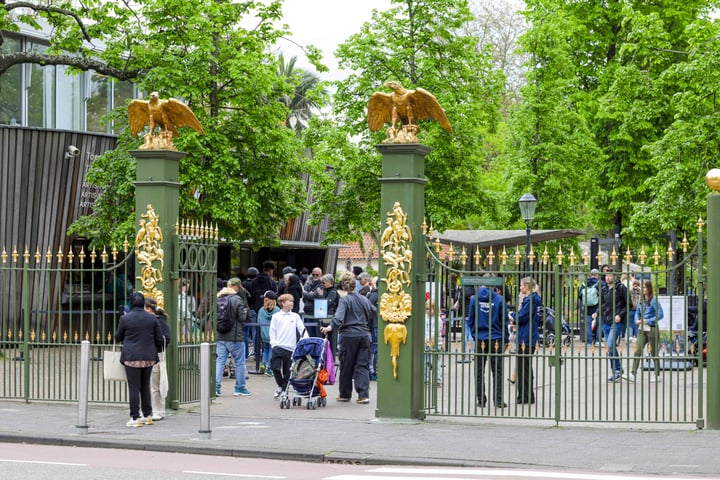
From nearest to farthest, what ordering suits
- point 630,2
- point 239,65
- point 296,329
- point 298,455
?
point 298,455 < point 296,329 < point 239,65 < point 630,2

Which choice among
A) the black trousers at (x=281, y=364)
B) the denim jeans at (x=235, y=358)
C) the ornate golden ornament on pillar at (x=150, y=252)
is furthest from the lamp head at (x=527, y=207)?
the ornate golden ornament on pillar at (x=150, y=252)

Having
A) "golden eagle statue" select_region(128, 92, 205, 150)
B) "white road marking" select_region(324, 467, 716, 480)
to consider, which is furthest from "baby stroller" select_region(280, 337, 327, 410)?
"white road marking" select_region(324, 467, 716, 480)

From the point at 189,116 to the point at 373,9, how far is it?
1617 centimetres

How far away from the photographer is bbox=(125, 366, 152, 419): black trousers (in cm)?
1394

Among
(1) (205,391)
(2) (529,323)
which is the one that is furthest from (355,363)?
(1) (205,391)

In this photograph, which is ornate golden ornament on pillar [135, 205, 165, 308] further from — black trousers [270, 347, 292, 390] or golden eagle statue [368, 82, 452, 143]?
golden eagle statue [368, 82, 452, 143]

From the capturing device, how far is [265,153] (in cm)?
2630

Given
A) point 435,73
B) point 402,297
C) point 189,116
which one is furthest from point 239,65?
point 402,297

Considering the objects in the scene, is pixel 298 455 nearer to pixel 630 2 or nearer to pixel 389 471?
pixel 389 471

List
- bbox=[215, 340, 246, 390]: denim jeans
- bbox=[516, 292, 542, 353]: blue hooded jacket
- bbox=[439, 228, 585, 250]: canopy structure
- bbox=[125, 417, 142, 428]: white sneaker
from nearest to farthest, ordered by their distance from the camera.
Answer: bbox=[125, 417, 142, 428]: white sneaker
bbox=[516, 292, 542, 353]: blue hooded jacket
bbox=[215, 340, 246, 390]: denim jeans
bbox=[439, 228, 585, 250]: canopy structure

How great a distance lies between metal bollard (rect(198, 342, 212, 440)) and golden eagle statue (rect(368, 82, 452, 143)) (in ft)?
11.8

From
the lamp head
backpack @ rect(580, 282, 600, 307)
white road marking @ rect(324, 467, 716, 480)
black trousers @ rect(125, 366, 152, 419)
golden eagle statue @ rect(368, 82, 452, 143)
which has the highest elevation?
golden eagle statue @ rect(368, 82, 452, 143)

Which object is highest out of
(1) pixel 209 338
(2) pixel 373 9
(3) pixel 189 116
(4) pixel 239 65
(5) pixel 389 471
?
(2) pixel 373 9

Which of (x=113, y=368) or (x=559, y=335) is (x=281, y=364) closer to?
(x=113, y=368)
